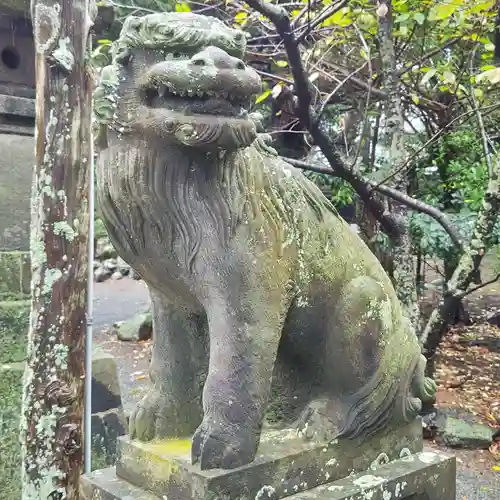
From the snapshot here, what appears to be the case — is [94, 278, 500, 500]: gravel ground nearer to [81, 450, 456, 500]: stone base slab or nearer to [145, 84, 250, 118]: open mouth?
[81, 450, 456, 500]: stone base slab

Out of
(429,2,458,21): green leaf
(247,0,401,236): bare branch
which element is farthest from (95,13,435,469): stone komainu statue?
(429,2,458,21): green leaf

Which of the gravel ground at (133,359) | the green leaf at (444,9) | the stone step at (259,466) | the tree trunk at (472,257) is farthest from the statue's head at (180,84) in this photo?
the gravel ground at (133,359)

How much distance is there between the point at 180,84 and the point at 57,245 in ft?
5.49

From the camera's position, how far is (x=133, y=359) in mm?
7391

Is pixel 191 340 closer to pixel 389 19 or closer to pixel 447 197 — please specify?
pixel 389 19

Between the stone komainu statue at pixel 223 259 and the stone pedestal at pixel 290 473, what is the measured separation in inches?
2.0

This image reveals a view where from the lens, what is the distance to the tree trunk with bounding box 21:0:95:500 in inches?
116

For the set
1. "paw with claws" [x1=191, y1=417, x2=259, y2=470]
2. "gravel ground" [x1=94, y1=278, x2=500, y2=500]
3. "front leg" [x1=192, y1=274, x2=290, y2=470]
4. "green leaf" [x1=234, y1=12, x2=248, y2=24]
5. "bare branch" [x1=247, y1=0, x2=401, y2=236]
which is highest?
"green leaf" [x1=234, y1=12, x2=248, y2=24]

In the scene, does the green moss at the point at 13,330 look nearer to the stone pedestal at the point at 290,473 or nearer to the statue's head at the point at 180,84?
the stone pedestal at the point at 290,473

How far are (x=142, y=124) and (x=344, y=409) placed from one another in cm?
104

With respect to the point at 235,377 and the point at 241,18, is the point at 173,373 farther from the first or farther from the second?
the point at 241,18

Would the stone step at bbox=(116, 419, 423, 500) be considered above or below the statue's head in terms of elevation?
below

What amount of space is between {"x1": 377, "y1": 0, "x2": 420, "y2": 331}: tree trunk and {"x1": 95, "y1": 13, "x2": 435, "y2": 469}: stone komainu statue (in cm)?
279

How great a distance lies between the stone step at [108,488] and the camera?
70.6 inches
